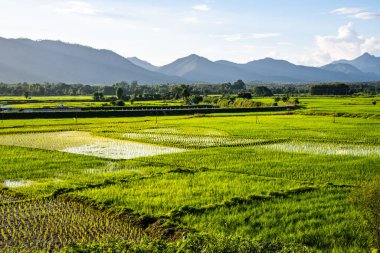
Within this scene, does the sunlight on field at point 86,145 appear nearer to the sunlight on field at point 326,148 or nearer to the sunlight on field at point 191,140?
the sunlight on field at point 191,140

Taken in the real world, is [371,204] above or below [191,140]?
above

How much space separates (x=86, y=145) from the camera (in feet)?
83.4

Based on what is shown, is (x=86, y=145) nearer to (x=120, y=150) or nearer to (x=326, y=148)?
(x=120, y=150)

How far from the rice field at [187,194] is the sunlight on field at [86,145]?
11 cm

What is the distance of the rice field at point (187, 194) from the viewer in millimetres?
9117

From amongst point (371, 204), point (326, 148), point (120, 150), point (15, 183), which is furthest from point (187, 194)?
point (326, 148)

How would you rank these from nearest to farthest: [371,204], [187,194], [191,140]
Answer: [371,204], [187,194], [191,140]

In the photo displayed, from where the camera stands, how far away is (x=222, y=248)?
6.86 m

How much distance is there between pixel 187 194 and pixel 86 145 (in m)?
14.1

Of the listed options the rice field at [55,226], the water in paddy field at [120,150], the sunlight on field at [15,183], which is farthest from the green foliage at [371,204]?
the water in paddy field at [120,150]

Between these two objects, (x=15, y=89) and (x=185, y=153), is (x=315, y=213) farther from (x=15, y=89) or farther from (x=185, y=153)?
(x=15, y=89)

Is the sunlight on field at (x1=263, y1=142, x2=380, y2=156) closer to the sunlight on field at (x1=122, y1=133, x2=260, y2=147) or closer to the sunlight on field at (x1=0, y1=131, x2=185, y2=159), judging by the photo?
the sunlight on field at (x1=122, y1=133, x2=260, y2=147)

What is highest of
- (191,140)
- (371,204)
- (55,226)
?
(371,204)

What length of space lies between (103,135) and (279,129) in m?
13.4
